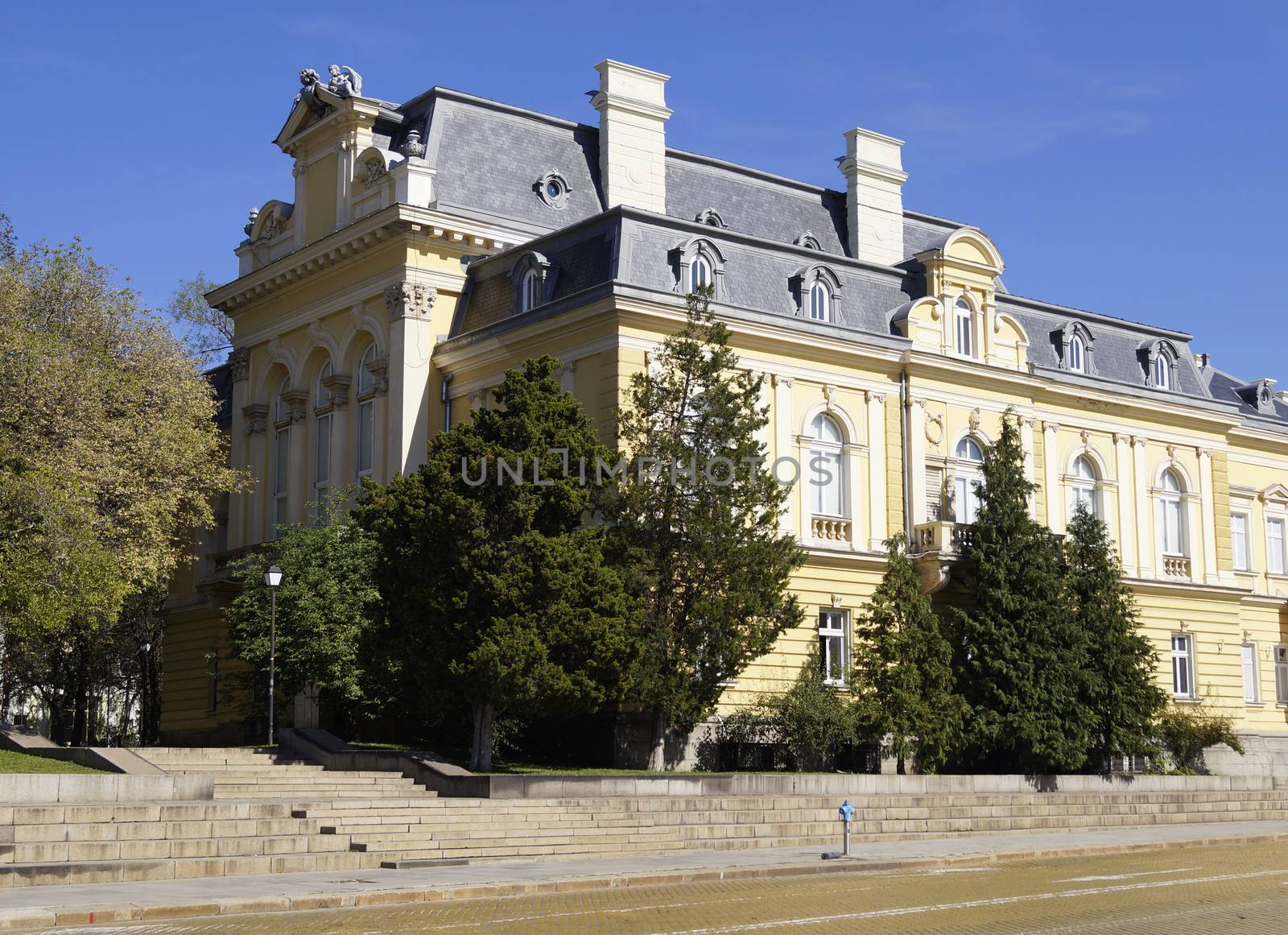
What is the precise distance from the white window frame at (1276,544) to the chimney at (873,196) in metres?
16.0

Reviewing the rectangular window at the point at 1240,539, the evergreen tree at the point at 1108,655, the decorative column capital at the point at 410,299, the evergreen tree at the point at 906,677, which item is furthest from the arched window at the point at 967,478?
the decorative column capital at the point at 410,299

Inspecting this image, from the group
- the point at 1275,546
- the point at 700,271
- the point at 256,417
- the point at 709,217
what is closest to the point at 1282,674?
the point at 1275,546

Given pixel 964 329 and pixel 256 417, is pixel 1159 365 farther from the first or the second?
pixel 256 417

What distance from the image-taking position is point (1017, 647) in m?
38.3

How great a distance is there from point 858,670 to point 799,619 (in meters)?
4.04

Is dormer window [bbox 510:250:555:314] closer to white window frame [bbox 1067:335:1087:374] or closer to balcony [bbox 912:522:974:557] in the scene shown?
balcony [bbox 912:522:974:557]

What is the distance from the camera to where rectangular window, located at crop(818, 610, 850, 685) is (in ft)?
129

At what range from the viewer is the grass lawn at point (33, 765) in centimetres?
2652

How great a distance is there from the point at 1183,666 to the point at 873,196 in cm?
1724

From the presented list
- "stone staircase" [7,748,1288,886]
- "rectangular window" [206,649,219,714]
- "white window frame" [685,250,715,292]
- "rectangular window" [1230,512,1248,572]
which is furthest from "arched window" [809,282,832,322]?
"rectangular window" [206,649,219,714]

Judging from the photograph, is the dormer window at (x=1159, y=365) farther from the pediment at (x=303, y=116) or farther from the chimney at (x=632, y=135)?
the pediment at (x=303, y=116)

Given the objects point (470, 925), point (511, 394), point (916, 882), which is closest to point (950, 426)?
point (511, 394)

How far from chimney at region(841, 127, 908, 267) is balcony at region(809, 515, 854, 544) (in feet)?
40.7

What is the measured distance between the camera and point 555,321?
127 ft
